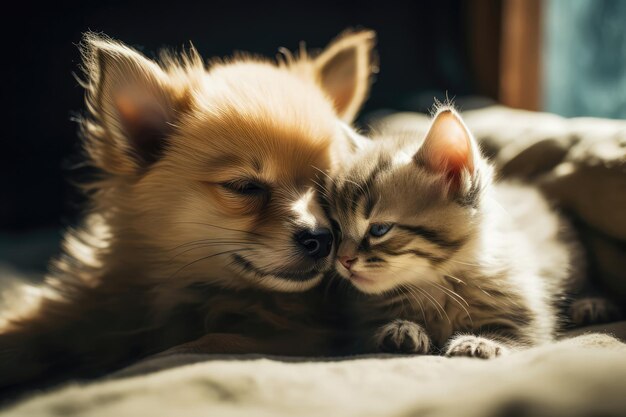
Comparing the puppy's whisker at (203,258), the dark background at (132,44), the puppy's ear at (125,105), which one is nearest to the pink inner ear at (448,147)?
the puppy's whisker at (203,258)

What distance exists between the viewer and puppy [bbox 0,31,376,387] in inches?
50.3

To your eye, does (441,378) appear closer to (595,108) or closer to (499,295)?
(499,295)

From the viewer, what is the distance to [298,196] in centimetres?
135

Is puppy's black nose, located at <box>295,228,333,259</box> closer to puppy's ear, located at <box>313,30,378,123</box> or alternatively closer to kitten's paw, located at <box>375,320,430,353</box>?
kitten's paw, located at <box>375,320,430,353</box>

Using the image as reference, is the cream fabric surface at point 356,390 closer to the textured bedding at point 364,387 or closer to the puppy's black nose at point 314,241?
the textured bedding at point 364,387

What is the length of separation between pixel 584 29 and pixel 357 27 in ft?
3.20

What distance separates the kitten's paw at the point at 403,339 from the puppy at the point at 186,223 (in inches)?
6.3

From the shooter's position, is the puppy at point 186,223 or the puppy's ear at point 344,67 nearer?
the puppy at point 186,223

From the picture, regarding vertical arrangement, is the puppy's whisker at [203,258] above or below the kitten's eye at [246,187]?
below

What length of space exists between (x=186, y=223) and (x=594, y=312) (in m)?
1.01

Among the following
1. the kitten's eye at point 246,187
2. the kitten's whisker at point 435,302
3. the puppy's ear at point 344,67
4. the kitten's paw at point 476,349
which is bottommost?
the kitten's paw at point 476,349

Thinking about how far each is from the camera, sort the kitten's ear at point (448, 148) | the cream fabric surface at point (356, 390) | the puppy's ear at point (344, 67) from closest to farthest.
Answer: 1. the cream fabric surface at point (356, 390)
2. the kitten's ear at point (448, 148)
3. the puppy's ear at point (344, 67)

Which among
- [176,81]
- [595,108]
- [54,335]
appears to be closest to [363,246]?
[176,81]

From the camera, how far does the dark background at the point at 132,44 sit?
229 centimetres
